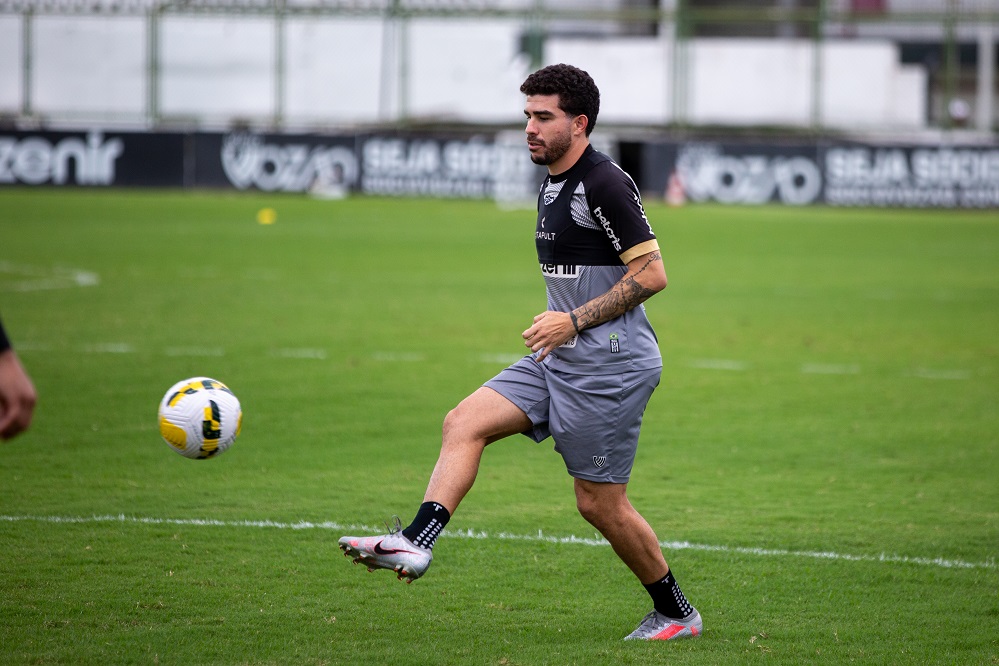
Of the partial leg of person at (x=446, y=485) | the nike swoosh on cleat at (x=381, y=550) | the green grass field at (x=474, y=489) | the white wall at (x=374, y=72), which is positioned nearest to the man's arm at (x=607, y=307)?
the partial leg of person at (x=446, y=485)

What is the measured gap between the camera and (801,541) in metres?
6.82

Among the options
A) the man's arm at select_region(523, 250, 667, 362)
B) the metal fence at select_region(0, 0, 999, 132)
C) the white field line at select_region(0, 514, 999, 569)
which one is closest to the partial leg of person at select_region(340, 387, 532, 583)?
the man's arm at select_region(523, 250, 667, 362)

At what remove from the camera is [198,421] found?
617 cm

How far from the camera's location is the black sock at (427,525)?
4825 millimetres

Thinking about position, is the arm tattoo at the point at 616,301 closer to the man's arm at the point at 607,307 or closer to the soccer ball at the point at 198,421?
the man's arm at the point at 607,307

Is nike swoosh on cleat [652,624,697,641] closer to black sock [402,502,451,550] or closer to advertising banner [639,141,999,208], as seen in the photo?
black sock [402,502,451,550]

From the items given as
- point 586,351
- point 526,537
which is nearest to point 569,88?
point 586,351

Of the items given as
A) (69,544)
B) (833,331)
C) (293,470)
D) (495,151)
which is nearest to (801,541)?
(293,470)

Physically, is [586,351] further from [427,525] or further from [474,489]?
[474,489]

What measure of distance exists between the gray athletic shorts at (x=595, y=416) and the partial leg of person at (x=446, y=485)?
10cm

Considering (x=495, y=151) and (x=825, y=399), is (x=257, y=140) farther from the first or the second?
(x=825, y=399)

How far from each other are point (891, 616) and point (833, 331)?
30.2 feet

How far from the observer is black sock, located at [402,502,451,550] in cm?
483

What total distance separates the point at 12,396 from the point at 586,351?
223cm
